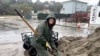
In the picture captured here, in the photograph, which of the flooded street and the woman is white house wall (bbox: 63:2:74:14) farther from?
the woman

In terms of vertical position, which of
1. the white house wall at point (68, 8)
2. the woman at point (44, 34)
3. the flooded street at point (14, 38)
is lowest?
the white house wall at point (68, 8)

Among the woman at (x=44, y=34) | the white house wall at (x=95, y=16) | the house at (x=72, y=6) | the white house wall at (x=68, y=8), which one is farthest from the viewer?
the white house wall at (x=68, y=8)

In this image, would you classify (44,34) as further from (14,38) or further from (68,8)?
(68,8)

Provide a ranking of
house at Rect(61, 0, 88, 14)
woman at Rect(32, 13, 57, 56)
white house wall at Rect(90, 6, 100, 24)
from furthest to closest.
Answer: house at Rect(61, 0, 88, 14) → white house wall at Rect(90, 6, 100, 24) → woman at Rect(32, 13, 57, 56)

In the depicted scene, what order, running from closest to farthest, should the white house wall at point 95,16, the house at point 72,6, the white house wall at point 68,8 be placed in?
the white house wall at point 95,16 → the house at point 72,6 → the white house wall at point 68,8

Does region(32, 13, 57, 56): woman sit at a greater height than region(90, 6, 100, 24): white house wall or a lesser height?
greater

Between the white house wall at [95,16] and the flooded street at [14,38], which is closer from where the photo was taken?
the flooded street at [14,38]

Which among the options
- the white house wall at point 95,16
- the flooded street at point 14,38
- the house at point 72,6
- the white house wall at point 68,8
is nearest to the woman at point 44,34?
the flooded street at point 14,38

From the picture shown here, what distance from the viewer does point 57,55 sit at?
500 centimetres

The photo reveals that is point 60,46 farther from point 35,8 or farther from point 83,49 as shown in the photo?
point 35,8

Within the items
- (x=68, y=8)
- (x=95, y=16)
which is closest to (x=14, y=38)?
(x=95, y=16)

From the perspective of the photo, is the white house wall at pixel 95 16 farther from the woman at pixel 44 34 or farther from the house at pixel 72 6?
the house at pixel 72 6

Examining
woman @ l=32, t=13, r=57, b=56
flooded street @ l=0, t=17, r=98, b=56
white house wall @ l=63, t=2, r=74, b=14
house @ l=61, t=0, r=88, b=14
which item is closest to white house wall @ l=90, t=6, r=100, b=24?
flooded street @ l=0, t=17, r=98, b=56

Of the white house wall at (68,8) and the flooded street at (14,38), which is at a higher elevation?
Result: the flooded street at (14,38)
